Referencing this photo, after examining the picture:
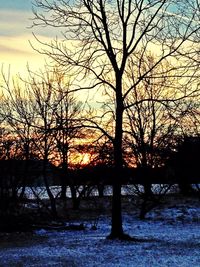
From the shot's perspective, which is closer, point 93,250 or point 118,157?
point 93,250

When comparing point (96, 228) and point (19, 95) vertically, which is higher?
point (19, 95)

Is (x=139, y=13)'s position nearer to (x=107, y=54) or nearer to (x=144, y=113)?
(x=107, y=54)

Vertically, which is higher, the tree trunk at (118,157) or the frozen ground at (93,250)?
the tree trunk at (118,157)

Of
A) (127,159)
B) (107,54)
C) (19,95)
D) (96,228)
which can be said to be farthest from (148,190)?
(107,54)

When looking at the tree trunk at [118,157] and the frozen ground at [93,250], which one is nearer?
the frozen ground at [93,250]

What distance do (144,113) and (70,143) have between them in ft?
18.1

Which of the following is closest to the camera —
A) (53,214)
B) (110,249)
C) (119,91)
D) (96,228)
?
(110,249)

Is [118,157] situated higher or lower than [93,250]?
higher

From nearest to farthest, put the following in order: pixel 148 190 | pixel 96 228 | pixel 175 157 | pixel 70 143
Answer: pixel 96 228 → pixel 148 190 → pixel 70 143 → pixel 175 157

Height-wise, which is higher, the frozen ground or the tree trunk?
the tree trunk

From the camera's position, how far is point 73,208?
35.0m

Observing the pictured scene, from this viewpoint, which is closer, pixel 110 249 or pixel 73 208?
pixel 110 249

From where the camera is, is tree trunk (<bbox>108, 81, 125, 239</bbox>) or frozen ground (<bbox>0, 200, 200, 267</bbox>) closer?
frozen ground (<bbox>0, 200, 200, 267</bbox>)

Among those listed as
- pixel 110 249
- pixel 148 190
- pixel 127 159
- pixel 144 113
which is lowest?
pixel 110 249
